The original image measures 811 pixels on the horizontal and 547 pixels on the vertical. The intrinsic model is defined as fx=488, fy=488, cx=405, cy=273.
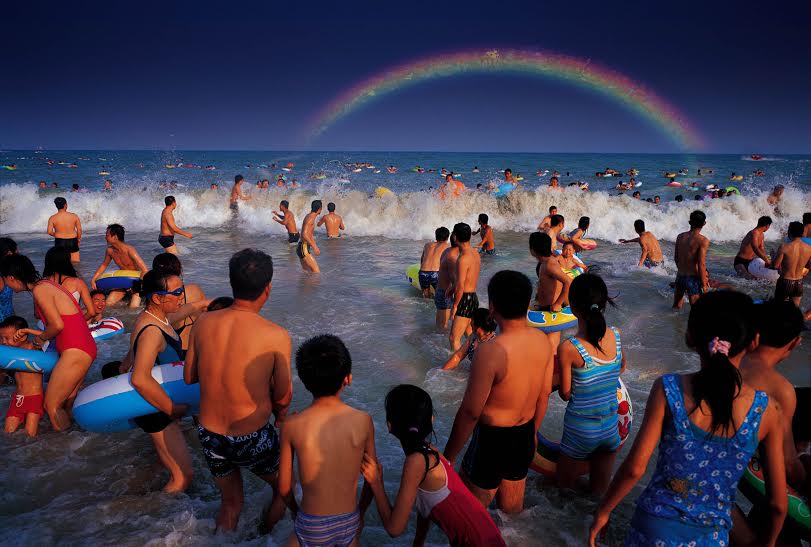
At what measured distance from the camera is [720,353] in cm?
174

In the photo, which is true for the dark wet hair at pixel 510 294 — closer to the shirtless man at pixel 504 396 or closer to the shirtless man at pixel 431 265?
the shirtless man at pixel 504 396

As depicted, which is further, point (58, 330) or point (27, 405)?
point (27, 405)

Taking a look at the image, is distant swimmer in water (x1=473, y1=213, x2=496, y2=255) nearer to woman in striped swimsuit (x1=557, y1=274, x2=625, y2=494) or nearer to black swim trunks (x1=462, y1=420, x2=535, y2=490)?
woman in striped swimsuit (x1=557, y1=274, x2=625, y2=494)

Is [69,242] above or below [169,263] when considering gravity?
below

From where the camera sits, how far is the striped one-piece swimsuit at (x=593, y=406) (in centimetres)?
286

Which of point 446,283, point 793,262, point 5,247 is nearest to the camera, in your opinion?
point 5,247

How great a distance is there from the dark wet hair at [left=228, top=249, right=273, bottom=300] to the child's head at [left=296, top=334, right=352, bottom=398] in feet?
1.85

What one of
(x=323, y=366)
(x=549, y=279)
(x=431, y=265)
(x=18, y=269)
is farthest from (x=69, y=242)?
(x=323, y=366)

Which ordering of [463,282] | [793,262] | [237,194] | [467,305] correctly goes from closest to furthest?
[463,282], [467,305], [793,262], [237,194]

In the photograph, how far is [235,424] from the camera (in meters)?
2.56

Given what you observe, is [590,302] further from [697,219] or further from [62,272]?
[697,219]

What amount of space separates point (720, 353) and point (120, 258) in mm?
7852

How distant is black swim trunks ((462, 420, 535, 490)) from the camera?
8.61ft

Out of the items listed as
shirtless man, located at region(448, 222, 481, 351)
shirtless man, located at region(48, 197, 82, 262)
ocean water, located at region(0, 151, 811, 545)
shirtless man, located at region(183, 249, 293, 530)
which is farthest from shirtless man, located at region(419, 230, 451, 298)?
shirtless man, located at region(48, 197, 82, 262)
